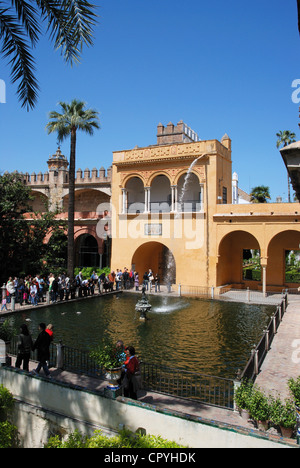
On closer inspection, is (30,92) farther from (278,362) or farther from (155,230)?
(155,230)

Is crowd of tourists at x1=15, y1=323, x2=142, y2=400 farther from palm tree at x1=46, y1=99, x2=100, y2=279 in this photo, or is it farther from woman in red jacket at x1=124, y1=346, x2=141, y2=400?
palm tree at x1=46, y1=99, x2=100, y2=279

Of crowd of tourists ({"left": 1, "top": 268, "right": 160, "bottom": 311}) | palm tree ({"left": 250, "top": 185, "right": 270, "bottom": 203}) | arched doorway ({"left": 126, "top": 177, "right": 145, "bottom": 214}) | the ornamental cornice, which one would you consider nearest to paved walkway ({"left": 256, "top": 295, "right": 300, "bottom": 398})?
crowd of tourists ({"left": 1, "top": 268, "right": 160, "bottom": 311})

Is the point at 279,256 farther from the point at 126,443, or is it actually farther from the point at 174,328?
the point at 126,443

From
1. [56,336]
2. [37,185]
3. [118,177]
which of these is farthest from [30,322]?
[37,185]

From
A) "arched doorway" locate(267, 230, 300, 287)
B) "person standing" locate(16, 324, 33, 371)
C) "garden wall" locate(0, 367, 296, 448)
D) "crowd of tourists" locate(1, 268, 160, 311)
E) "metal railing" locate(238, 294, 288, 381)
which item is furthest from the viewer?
"arched doorway" locate(267, 230, 300, 287)

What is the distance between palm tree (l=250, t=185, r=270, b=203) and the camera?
4078cm

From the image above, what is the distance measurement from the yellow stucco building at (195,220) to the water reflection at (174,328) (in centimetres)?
473

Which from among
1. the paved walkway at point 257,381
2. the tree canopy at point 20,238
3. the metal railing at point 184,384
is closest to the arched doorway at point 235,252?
the tree canopy at point 20,238

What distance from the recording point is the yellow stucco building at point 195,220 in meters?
23.0

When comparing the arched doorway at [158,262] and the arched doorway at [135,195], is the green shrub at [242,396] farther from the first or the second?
the arched doorway at [135,195]

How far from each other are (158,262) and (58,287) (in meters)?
12.2

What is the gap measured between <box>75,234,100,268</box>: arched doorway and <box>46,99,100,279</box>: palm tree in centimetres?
955

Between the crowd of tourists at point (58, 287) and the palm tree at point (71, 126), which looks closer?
the crowd of tourists at point (58, 287)

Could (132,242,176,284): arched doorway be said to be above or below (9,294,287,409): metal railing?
above
